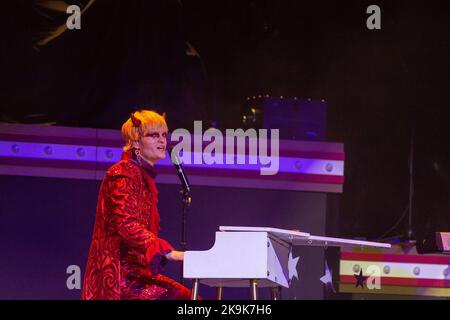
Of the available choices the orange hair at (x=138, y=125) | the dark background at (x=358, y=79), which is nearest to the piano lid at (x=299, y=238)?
the orange hair at (x=138, y=125)

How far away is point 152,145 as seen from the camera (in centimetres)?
629

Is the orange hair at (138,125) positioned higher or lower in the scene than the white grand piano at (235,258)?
higher

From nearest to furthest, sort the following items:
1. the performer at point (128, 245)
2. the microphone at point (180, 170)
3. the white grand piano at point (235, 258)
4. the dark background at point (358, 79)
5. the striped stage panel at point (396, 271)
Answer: the white grand piano at point (235, 258), the performer at point (128, 245), the microphone at point (180, 170), the striped stage panel at point (396, 271), the dark background at point (358, 79)

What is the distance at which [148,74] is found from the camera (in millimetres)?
9062

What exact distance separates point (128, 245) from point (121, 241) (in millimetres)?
49

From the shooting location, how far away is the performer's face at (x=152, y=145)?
629 centimetres

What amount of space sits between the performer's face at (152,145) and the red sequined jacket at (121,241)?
17cm

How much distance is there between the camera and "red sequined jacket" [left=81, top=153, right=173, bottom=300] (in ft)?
19.2

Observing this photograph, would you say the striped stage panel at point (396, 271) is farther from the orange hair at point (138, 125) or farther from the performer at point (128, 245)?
the orange hair at point (138, 125)

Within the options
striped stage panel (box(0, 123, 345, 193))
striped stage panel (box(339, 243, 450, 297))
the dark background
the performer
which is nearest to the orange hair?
the performer

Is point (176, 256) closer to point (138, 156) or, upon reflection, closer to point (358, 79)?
point (138, 156)

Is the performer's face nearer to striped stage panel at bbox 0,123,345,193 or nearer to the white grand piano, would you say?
the white grand piano

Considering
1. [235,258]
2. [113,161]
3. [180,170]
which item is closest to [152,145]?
[180,170]

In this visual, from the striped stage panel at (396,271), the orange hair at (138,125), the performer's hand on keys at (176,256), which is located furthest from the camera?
the striped stage panel at (396,271)
